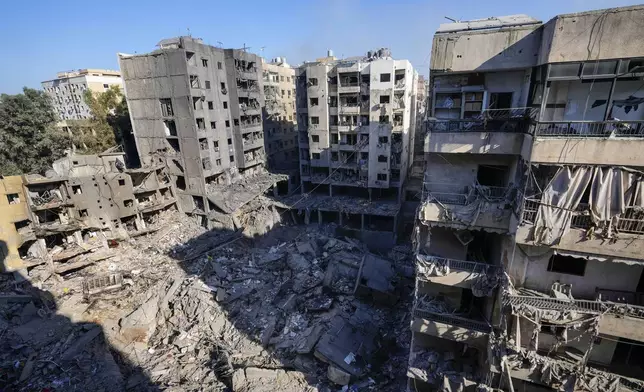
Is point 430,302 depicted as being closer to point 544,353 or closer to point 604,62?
point 544,353

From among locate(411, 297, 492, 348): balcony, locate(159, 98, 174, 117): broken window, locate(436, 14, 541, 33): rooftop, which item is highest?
locate(436, 14, 541, 33): rooftop

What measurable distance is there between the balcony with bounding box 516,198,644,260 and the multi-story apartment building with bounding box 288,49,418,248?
25571mm

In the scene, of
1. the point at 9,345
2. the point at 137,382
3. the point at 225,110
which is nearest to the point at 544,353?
the point at 137,382

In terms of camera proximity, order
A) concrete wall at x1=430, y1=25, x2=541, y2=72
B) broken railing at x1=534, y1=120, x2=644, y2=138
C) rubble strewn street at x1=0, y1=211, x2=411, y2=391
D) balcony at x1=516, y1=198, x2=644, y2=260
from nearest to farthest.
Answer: broken railing at x1=534, y1=120, x2=644, y2=138
balcony at x1=516, y1=198, x2=644, y2=260
concrete wall at x1=430, y1=25, x2=541, y2=72
rubble strewn street at x1=0, y1=211, x2=411, y2=391

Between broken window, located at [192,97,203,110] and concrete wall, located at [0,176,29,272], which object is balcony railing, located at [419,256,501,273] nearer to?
concrete wall, located at [0,176,29,272]

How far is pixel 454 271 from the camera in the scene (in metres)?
11.4

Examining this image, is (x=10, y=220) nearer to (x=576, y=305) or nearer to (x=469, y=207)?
(x=469, y=207)

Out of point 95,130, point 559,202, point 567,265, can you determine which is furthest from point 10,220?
point 567,265

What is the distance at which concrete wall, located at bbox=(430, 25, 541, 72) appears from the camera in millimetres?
9328

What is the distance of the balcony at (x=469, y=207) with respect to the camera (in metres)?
10.4

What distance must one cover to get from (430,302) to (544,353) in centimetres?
405

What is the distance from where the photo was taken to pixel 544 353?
10703mm

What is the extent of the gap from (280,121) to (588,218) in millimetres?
50729

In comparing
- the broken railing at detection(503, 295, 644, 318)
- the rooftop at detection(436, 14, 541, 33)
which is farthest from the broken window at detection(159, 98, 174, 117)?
the broken railing at detection(503, 295, 644, 318)
